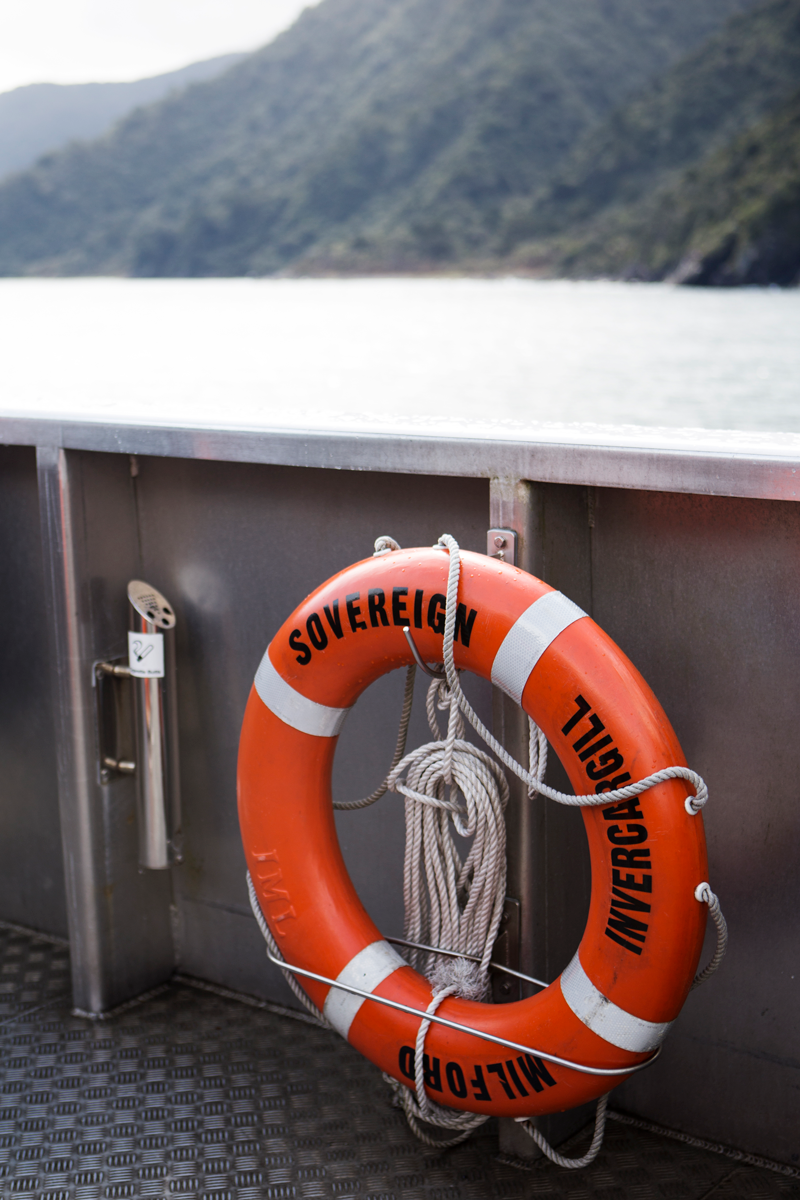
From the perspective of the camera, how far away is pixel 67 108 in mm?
93625

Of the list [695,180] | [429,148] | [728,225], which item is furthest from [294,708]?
[429,148]

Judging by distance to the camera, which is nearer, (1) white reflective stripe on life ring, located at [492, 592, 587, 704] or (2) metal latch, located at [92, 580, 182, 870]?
(1) white reflective stripe on life ring, located at [492, 592, 587, 704]

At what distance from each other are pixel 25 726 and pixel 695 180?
184ft

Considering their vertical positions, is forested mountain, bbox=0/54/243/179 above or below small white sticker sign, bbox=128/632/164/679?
above

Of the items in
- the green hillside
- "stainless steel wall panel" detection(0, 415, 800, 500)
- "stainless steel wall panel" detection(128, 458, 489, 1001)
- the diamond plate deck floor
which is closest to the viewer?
"stainless steel wall panel" detection(0, 415, 800, 500)

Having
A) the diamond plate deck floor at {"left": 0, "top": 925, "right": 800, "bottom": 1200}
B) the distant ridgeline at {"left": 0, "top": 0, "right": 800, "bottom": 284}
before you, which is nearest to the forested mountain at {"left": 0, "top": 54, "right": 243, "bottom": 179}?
the distant ridgeline at {"left": 0, "top": 0, "right": 800, "bottom": 284}

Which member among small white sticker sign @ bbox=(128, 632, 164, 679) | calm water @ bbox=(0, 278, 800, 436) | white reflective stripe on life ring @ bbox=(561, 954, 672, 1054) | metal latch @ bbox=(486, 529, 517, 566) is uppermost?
metal latch @ bbox=(486, 529, 517, 566)

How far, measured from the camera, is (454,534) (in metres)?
1.55

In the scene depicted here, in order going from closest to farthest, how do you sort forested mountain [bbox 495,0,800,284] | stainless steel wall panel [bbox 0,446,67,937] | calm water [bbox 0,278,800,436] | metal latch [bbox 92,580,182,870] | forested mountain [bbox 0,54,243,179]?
metal latch [bbox 92,580,182,870] < stainless steel wall panel [bbox 0,446,67,937] < calm water [bbox 0,278,800,436] < forested mountain [bbox 495,0,800,284] < forested mountain [bbox 0,54,243,179]

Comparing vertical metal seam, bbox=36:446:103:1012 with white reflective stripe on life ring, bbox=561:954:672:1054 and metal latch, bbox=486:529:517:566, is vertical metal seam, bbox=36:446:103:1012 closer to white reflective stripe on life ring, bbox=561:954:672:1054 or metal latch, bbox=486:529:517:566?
metal latch, bbox=486:529:517:566

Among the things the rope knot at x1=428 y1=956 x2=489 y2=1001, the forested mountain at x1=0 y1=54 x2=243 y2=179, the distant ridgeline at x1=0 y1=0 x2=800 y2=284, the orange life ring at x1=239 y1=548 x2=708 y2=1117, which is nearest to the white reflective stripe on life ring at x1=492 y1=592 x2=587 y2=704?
the orange life ring at x1=239 y1=548 x2=708 y2=1117

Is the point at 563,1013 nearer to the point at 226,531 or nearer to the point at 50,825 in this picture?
the point at 226,531

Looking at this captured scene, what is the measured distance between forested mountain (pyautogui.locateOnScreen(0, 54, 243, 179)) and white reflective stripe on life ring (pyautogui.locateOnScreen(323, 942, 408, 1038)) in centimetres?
9339

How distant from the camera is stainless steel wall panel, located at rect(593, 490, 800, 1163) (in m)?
1.37
